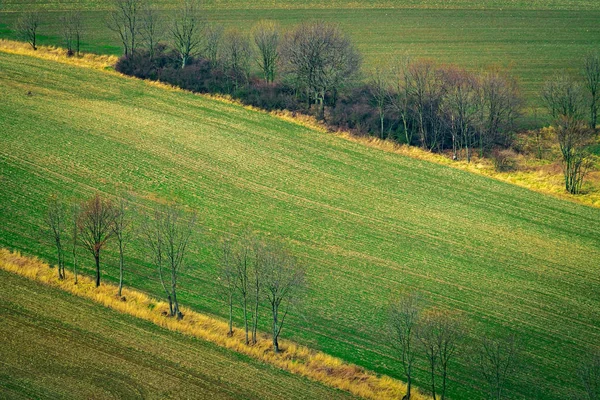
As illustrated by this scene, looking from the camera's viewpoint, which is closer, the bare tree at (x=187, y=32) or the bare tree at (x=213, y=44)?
the bare tree at (x=213, y=44)

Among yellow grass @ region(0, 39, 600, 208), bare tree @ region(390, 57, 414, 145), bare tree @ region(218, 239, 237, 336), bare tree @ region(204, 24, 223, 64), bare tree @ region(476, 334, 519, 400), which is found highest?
bare tree @ region(204, 24, 223, 64)

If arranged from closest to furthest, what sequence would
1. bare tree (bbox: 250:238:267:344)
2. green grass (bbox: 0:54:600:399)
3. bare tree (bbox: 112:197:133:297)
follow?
bare tree (bbox: 250:238:267:344), green grass (bbox: 0:54:600:399), bare tree (bbox: 112:197:133:297)

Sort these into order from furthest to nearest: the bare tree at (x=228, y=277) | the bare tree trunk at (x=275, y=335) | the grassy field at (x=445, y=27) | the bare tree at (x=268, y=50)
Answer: the grassy field at (x=445, y=27), the bare tree at (x=268, y=50), the bare tree at (x=228, y=277), the bare tree trunk at (x=275, y=335)

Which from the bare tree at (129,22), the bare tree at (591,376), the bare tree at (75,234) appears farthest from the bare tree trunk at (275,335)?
the bare tree at (129,22)

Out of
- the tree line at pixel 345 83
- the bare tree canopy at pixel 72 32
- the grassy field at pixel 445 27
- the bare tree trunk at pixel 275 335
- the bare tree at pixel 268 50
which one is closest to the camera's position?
the bare tree trunk at pixel 275 335

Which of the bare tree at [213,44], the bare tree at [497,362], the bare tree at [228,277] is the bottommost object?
the bare tree at [497,362]

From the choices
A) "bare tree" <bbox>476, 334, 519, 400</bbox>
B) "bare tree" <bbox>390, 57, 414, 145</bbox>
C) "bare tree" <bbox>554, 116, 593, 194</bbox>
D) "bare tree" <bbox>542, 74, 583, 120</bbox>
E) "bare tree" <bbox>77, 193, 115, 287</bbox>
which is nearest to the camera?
"bare tree" <bbox>476, 334, 519, 400</bbox>

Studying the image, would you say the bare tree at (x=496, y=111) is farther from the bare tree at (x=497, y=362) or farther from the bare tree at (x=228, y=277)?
the bare tree at (x=228, y=277)

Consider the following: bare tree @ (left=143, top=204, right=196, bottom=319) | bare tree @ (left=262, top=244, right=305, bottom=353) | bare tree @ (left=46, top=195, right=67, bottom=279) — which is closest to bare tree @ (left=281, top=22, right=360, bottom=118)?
bare tree @ (left=143, top=204, right=196, bottom=319)

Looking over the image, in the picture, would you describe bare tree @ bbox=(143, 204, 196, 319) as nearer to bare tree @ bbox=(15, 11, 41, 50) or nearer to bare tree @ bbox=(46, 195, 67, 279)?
bare tree @ bbox=(46, 195, 67, 279)
